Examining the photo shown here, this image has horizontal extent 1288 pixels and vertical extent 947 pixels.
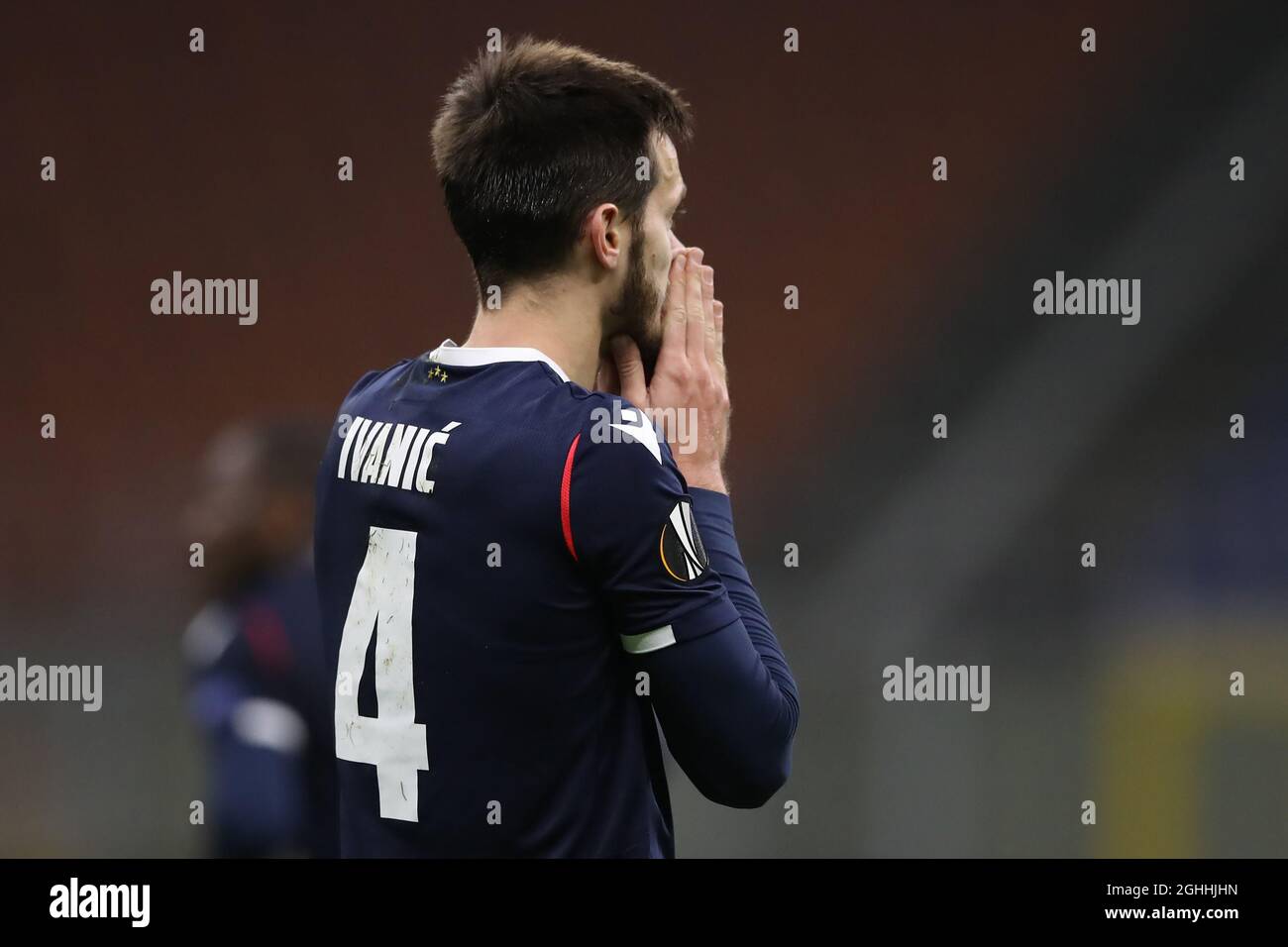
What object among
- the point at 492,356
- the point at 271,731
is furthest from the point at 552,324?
the point at 271,731

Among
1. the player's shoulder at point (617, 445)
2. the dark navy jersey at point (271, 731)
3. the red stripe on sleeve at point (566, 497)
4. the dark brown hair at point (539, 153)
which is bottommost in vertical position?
the dark navy jersey at point (271, 731)

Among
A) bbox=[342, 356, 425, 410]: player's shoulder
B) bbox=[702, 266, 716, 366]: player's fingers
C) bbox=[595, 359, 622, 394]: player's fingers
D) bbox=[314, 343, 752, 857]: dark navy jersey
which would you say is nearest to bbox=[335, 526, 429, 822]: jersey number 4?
bbox=[314, 343, 752, 857]: dark navy jersey

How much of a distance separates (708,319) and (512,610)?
1.49ft

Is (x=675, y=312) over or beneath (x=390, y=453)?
over

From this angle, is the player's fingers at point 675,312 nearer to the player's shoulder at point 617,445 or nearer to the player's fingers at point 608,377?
the player's fingers at point 608,377

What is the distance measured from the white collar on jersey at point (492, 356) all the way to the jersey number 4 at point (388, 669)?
0.20 metres

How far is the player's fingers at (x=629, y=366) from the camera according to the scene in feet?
4.63

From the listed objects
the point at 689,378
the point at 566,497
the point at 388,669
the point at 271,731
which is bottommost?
the point at 271,731

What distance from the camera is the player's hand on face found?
1378 millimetres

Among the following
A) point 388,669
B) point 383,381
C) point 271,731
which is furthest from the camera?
point 271,731

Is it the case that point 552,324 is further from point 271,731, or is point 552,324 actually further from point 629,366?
point 271,731

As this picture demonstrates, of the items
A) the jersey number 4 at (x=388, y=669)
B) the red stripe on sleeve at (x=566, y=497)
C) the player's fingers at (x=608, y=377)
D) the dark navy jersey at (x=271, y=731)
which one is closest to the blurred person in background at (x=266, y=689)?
the dark navy jersey at (x=271, y=731)

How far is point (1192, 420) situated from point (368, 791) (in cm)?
442

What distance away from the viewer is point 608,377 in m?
1.44
